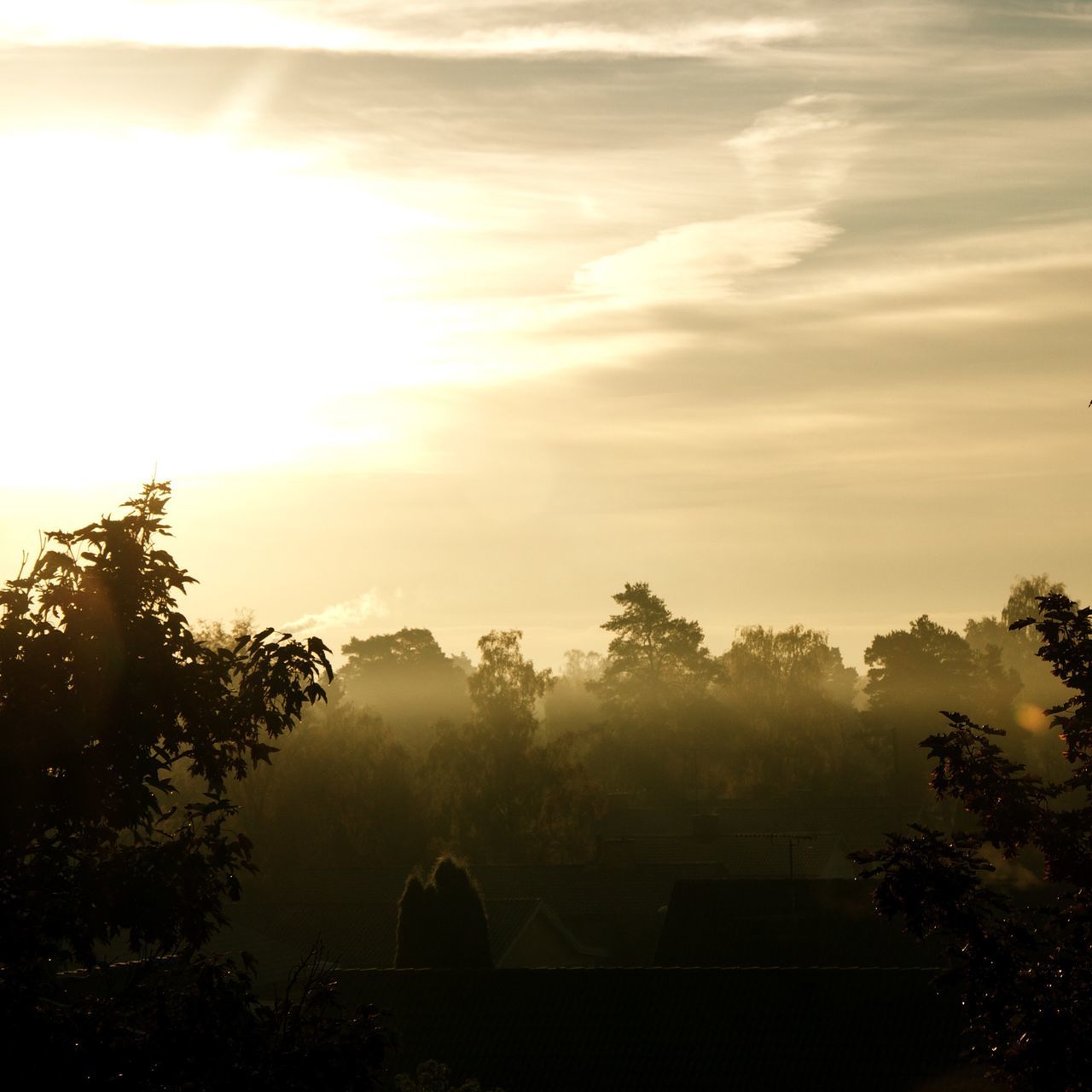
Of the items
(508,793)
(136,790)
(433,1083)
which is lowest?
(433,1083)

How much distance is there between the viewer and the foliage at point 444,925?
150ft

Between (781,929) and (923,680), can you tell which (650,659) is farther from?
(781,929)

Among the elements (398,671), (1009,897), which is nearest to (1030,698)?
(398,671)

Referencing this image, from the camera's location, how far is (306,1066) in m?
10.5

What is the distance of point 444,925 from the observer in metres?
46.2

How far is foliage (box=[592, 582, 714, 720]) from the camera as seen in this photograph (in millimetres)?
122625

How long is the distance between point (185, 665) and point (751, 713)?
110 m

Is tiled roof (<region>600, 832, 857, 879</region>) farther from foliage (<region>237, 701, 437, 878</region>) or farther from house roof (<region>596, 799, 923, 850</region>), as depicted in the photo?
foliage (<region>237, 701, 437, 878</region>)

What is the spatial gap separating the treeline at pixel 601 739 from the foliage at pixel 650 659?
0.17m

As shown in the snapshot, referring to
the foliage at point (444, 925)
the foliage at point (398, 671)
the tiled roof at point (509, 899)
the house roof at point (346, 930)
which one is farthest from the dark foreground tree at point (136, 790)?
the foliage at point (398, 671)

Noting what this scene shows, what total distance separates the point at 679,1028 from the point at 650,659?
3730 inches

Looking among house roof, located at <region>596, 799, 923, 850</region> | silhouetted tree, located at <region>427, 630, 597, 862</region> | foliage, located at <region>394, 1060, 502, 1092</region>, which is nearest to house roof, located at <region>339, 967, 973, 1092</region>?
foliage, located at <region>394, 1060, 502, 1092</region>

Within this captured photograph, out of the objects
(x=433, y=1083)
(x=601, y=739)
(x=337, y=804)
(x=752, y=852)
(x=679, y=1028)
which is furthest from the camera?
(x=601, y=739)

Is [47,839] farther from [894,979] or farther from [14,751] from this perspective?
[894,979]
